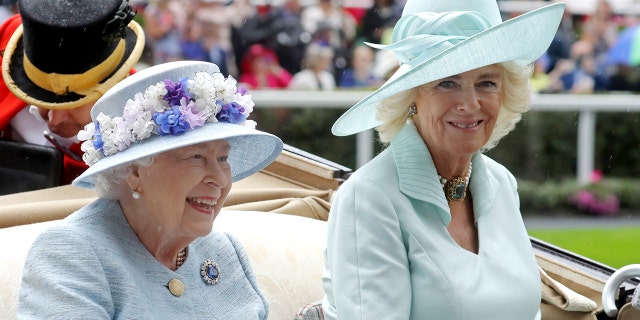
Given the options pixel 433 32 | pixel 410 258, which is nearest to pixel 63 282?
pixel 410 258

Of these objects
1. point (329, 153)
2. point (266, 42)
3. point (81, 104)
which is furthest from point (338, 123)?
point (266, 42)

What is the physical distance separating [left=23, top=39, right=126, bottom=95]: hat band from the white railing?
4248 mm

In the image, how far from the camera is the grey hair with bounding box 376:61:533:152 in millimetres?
2770

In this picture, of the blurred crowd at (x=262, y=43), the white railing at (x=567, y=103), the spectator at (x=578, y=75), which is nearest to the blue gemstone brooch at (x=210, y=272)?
the white railing at (x=567, y=103)

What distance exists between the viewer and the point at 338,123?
283cm

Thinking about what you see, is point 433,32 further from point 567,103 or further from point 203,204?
point 567,103

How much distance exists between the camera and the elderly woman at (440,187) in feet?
8.56

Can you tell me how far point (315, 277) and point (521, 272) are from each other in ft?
2.45

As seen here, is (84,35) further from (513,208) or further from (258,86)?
(258,86)

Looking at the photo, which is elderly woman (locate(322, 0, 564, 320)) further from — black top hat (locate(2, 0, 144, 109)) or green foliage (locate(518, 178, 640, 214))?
green foliage (locate(518, 178, 640, 214))

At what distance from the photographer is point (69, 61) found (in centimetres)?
383

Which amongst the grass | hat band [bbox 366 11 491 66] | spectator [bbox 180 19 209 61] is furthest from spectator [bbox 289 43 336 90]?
hat band [bbox 366 11 491 66]

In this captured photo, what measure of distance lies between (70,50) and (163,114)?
1462 millimetres

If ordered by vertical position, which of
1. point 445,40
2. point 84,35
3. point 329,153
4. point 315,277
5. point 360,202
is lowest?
point 329,153
